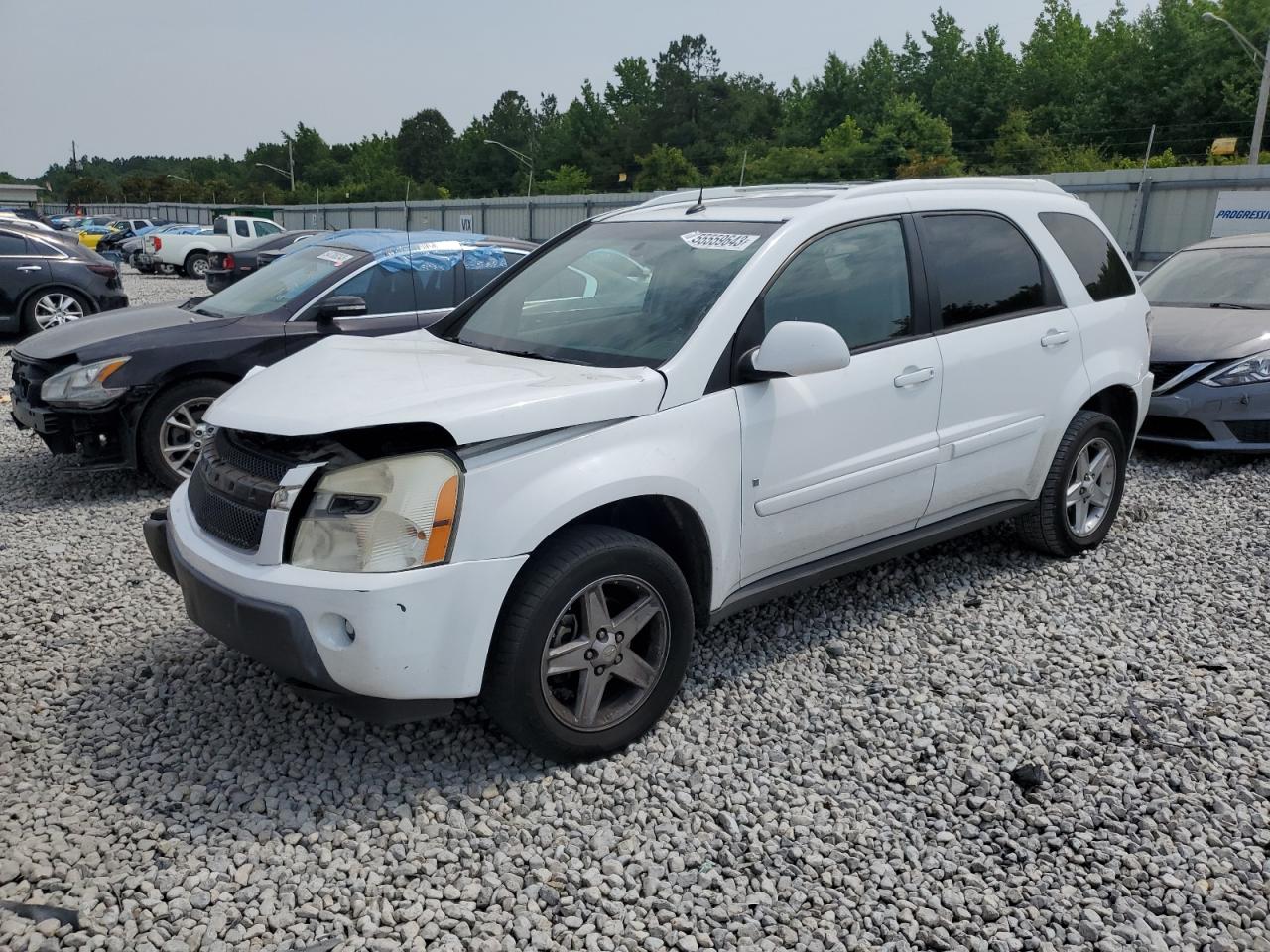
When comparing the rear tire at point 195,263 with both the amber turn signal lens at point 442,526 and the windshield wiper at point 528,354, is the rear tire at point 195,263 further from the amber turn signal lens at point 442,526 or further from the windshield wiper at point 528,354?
the amber turn signal lens at point 442,526

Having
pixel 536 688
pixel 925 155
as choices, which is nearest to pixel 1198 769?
pixel 536 688

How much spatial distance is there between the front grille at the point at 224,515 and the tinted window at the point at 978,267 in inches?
111

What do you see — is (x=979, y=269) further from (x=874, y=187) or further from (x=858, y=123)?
(x=858, y=123)

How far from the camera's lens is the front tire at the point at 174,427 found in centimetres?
618

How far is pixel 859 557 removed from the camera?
4062 millimetres

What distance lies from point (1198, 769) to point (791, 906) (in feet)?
5.19

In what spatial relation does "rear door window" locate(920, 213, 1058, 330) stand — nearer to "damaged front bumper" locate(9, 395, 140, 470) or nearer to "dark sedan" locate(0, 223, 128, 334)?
"damaged front bumper" locate(9, 395, 140, 470)

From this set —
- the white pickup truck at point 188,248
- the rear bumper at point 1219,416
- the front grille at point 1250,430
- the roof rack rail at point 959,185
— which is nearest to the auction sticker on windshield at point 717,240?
the roof rack rail at point 959,185

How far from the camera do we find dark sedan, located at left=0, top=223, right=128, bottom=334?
12.9 meters

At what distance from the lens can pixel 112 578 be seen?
5.01 m

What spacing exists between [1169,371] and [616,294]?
5.00 meters

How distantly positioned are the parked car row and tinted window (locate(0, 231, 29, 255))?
37.3ft

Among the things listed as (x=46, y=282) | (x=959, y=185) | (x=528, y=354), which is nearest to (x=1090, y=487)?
(x=959, y=185)

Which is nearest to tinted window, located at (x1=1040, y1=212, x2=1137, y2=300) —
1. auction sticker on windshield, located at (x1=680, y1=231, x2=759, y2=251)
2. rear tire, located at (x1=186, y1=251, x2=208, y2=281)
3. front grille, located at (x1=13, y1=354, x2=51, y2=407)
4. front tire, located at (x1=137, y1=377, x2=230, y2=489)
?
auction sticker on windshield, located at (x1=680, y1=231, x2=759, y2=251)
